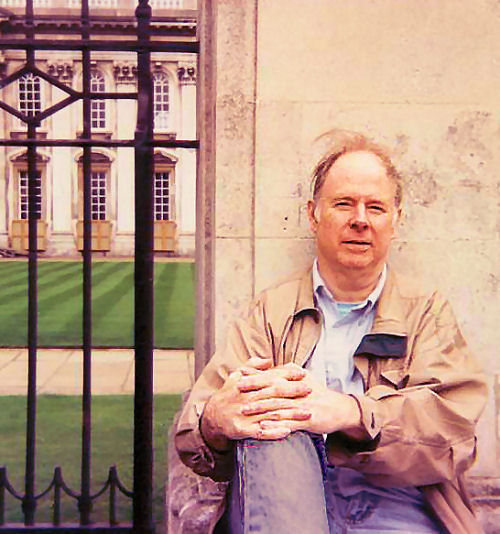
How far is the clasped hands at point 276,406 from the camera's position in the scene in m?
2.16

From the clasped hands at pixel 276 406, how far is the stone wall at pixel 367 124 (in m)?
0.82

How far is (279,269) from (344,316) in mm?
555

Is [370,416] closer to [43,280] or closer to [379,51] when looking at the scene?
[379,51]

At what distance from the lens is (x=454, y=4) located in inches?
119

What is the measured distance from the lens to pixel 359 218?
246cm

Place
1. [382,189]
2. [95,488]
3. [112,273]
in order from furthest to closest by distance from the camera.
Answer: [112,273] → [95,488] → [382,189]

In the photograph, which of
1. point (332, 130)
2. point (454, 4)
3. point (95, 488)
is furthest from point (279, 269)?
point (95, 488)

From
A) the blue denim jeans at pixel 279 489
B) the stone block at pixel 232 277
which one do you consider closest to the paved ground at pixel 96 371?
the stone block at pixel 232 277

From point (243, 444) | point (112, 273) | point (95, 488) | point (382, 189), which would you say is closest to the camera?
point (243, 444)

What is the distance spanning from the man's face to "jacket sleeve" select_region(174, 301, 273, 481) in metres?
0.29

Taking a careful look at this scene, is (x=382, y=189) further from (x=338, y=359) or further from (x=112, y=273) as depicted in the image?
(x=112, y=273)

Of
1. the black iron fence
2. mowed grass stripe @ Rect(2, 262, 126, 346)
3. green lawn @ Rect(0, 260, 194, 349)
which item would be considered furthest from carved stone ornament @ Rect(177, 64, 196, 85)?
the black iron fence

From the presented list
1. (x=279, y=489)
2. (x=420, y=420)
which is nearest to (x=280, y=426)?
(x=279, y=489)

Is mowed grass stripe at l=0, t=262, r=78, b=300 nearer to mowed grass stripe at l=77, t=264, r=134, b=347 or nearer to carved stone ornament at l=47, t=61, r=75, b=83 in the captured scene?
mowed grass stripe at l=77, t=264, r=134, b=347
